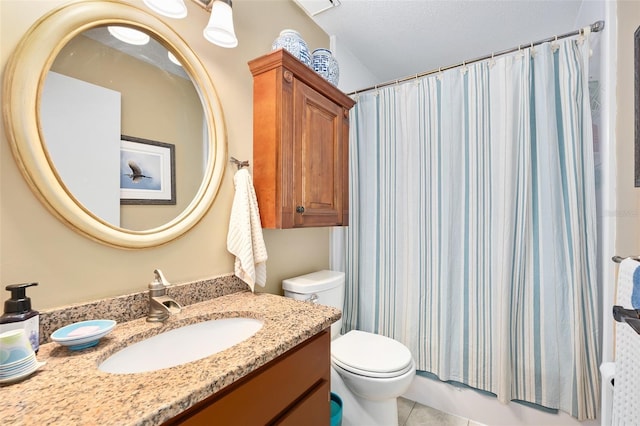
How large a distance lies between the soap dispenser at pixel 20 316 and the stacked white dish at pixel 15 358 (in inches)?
2.9

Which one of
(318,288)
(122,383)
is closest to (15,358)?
(122,383)

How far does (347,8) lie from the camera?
1.72m

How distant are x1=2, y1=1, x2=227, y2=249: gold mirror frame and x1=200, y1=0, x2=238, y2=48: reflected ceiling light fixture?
142 mm

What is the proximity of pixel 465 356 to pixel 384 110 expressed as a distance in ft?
5.09

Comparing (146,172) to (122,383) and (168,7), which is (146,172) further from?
(122,383)

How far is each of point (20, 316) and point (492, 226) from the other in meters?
1.84

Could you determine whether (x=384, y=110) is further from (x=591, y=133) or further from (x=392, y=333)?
(x=392, y=333)

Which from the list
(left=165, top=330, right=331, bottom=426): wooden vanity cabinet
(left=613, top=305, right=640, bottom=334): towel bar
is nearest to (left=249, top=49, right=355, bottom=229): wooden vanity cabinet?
(left=165, top=330, right=331, bottom=426): wooden vanity cabinet

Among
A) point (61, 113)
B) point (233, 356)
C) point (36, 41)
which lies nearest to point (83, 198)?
point (61, 113)

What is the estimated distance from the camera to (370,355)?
4.54 ft

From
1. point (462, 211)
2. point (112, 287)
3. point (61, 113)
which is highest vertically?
point (61, 113)

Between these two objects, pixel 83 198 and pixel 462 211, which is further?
pixel 462 211

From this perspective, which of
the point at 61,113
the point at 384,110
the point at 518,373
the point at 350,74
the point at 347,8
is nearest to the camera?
the point at 61,113

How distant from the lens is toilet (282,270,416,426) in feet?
4.16
